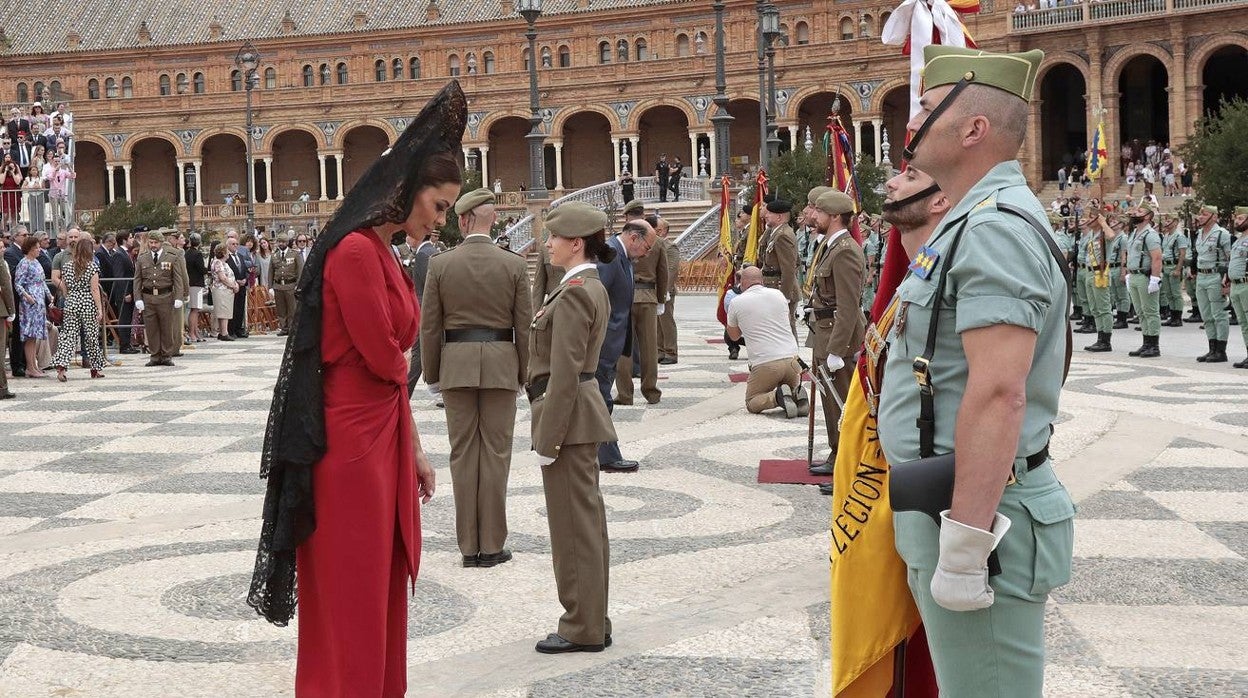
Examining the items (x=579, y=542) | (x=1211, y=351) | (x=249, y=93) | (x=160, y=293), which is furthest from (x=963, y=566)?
(x=249, y=93)

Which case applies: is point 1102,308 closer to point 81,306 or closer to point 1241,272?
point 1241,272

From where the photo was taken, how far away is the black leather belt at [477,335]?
19.9 feet

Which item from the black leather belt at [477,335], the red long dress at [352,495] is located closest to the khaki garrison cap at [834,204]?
the black leather belt at [477,335]

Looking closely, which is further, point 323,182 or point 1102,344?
point 323,182

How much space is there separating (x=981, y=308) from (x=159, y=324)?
49.2ft

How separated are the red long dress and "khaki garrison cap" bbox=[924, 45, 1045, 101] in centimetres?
159

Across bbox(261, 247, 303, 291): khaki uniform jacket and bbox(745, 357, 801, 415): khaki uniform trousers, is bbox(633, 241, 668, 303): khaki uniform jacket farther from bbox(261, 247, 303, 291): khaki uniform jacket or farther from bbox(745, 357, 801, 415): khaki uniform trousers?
bbox(261, 247, 303, 291): khaki uniform jacket

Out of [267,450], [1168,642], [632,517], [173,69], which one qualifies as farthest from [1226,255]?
[173,69]

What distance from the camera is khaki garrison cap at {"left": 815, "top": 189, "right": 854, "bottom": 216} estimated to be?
788 centimetres

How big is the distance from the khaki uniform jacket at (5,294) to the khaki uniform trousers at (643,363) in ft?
19.0

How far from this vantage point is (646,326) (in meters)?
12.0

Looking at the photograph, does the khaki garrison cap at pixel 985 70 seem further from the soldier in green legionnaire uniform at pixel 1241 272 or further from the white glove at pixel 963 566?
the soldier in green legionnaire uniform at pixel 1241 272

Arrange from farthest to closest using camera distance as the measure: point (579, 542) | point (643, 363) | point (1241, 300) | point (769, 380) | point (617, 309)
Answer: point (1241, 300) < point (643, 363) < point (769, 380) < point (617, 309) < point (579, 542)

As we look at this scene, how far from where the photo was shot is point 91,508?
7.26 meters
